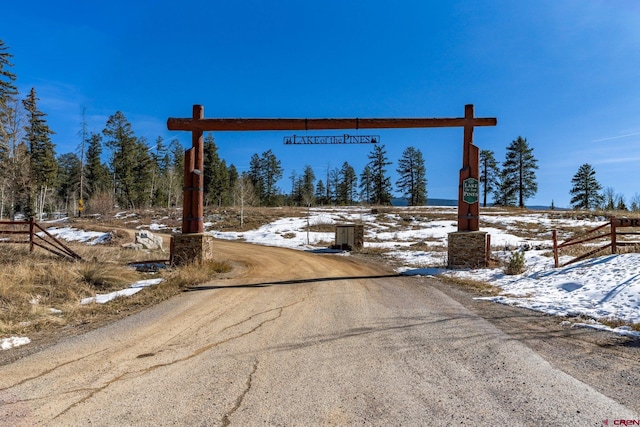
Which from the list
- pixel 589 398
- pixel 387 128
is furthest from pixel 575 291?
pixel 387 128

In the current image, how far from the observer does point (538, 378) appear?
3.76 m

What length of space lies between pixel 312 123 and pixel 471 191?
631 cm

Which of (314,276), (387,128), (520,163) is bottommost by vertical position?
(314,276)

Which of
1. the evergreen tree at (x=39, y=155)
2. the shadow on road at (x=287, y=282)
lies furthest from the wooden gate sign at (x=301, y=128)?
the evergreen tree at (x=39, y=155)

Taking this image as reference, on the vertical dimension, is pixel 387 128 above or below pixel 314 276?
above

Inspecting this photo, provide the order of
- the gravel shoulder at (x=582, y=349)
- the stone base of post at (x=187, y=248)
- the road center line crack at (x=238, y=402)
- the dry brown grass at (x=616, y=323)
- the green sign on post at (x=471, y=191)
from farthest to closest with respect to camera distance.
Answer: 1. the green sign on post at (x=471, y=191)
2. the stone base of post at (x=187, y=248)
3. the dry brown grass at (x=616, y=323)
4. the gravel shoulder at (x=582, y=349)
5. the road center line crack at (x=238, y=402)

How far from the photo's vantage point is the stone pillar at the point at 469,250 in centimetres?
1264

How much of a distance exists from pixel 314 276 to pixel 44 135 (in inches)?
2046

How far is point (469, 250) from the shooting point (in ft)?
41.8

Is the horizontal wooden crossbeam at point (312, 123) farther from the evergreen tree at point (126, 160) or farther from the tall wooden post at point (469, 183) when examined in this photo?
the evergreen tree at point (126, 160)

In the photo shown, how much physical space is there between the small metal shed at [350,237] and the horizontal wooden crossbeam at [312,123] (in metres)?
9.22

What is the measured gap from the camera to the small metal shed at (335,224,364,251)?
2108cm

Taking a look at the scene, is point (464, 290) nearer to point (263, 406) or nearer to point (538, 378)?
point (538, 378)

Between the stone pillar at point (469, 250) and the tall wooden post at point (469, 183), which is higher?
the tall wooden post at point (469, 183)
